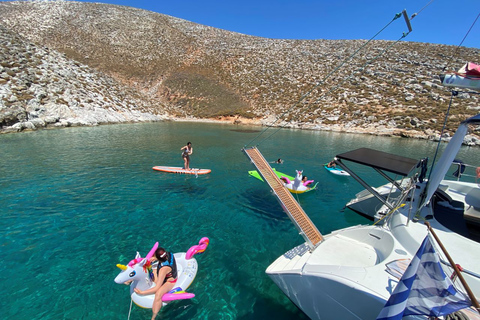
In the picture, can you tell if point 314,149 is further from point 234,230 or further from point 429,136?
point 429,136

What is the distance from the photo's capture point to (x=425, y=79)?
6119 centimetres

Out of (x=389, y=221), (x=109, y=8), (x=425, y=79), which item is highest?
(x=109, y=8)

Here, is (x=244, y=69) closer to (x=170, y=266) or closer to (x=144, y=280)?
(x=170, y=266)

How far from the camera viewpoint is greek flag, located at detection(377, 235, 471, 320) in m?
3.11

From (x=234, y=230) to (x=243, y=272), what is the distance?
2.84 m

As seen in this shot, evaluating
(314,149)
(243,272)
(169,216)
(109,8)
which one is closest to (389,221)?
(243,272)

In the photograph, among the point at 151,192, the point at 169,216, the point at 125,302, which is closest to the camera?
the point at 125,302

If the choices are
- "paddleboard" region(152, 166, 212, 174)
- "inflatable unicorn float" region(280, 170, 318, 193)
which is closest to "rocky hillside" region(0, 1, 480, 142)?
"paddleboard" region(152, 166, 212, 174)

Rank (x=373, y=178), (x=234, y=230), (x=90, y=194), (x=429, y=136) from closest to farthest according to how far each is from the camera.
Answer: (x=234, y=230) < (x=90, y=194) < (x=373, y=178) < (x=429, y=136)

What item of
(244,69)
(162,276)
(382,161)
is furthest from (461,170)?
(244,69)

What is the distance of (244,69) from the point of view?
86125 mm

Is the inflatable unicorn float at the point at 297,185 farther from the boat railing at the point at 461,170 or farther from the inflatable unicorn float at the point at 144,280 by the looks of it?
the inflatable unicorn float at the point at 144,280

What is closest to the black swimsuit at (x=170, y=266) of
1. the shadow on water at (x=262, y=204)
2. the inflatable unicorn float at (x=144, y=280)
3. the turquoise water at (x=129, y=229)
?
the inflatable unicorn float at (x=144, y=280)

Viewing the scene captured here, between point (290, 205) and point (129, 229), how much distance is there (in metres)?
7.66
